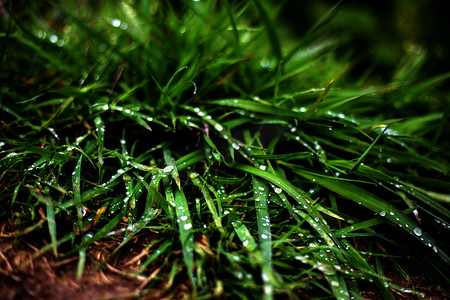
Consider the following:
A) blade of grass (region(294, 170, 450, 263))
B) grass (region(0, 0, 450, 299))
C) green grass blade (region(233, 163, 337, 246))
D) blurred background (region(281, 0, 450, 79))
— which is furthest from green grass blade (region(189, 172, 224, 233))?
blurred background (region(281, 0, 450, 79))

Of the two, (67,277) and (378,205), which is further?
(378,205)

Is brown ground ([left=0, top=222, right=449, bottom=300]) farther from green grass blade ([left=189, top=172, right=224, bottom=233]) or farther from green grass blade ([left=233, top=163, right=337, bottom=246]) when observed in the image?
green grass blade ([left=233, top=163, right=337, bottom=246])

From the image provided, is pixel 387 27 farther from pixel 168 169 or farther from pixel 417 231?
pixel 168 169

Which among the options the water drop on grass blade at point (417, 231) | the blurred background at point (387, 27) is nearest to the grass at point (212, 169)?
the water drop on grass blade at point (417, 231)

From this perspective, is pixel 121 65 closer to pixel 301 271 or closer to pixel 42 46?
pixel 42 46

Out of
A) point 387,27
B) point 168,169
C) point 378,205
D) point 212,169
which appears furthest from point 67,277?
point 387,27

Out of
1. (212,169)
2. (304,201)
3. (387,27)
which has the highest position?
(387,27)
